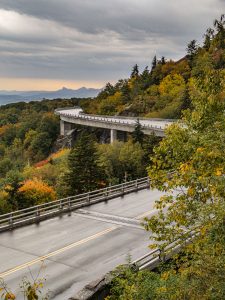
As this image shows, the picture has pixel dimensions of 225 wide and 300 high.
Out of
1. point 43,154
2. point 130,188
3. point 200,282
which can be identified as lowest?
point 43,154

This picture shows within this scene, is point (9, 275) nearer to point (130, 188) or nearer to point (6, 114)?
point (130, 188)

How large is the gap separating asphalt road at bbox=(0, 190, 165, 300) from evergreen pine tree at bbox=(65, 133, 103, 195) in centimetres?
1826

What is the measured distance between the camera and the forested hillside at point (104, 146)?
4641 centimetres

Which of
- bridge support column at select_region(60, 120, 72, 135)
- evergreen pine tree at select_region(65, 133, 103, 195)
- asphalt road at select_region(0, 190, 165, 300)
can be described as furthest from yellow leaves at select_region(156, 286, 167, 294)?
bridge support column at select_region(60, 120, 72, 135)

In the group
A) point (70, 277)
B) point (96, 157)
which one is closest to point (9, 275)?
point (70, 277)

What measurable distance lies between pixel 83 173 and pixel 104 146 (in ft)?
53.8

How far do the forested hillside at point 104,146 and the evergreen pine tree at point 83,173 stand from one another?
11cm

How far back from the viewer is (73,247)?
67.4 ft

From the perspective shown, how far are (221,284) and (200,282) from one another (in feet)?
2.10

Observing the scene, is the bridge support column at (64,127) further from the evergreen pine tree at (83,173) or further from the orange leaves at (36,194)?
the orange leaves at (36,194)

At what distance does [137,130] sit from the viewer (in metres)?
65.4

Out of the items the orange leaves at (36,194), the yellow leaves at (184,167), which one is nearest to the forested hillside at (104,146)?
the orange leaves at (36,194)

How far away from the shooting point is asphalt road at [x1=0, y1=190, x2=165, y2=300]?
17031mm

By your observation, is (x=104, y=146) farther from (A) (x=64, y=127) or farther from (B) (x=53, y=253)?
(A) (x=64, y=127)
